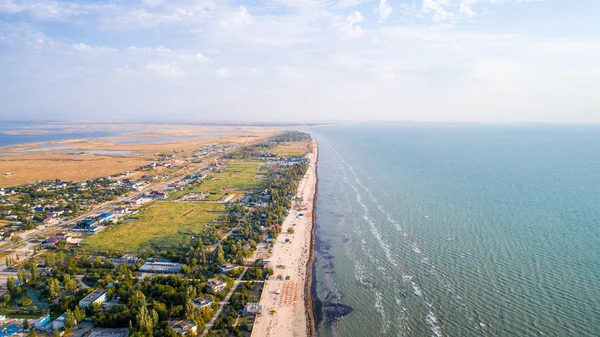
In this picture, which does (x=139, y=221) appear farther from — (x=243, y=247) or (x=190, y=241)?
(x=243, y=247)

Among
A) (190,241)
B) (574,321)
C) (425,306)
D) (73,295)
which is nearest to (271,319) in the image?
(425,306)

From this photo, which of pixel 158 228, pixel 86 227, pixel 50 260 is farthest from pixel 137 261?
pixel 86 227

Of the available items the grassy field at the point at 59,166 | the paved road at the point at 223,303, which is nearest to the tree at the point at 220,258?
the paved road at the point at 223,303

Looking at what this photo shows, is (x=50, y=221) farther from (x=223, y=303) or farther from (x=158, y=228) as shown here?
(x=223, y=303)

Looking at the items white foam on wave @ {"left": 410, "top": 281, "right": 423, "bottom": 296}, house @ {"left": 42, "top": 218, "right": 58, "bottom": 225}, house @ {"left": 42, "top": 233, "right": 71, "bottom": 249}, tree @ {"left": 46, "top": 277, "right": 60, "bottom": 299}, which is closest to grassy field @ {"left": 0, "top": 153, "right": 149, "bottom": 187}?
house @ {"left": 42, "top": 218, "right": 58, "bottom": 225}

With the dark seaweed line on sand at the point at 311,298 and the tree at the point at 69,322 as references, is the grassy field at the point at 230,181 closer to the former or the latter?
the dark seaweed line on sand at the point at 311,298

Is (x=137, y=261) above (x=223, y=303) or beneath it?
above
